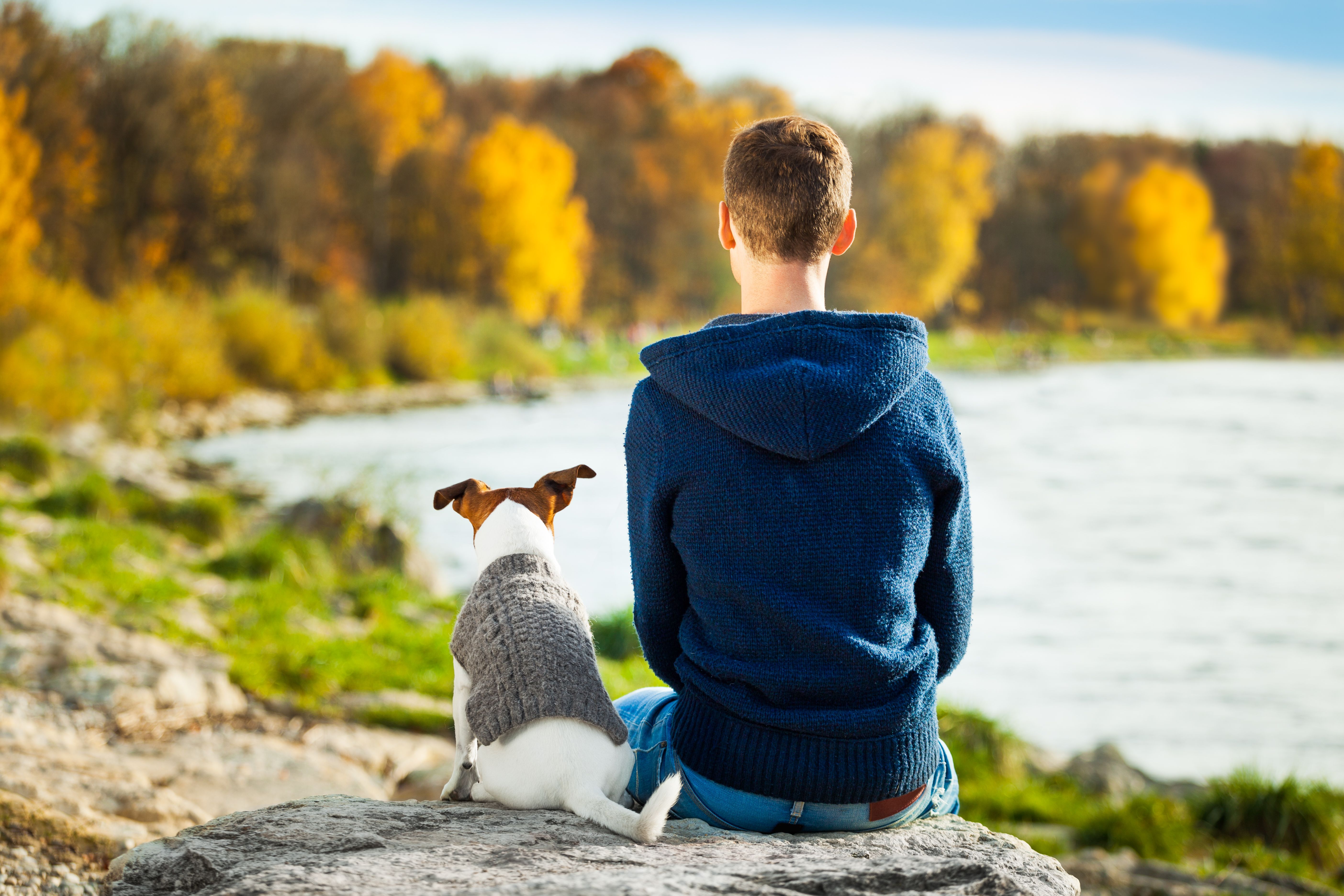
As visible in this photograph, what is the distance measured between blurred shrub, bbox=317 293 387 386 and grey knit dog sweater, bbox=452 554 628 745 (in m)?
21.3

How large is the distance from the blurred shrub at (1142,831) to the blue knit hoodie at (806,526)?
10.8 ft

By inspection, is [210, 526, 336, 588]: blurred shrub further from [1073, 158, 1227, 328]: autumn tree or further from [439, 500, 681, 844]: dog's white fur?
[1073, 158, 1227, 328]: autumn tree

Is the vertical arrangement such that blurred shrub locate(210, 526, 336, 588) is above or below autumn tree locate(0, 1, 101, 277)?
below

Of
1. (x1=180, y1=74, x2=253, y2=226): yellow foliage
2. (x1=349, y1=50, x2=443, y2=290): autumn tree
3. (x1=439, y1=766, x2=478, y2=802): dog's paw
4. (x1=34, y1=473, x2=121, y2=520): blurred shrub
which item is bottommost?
(x1=34, y1=473, x2=121, y2=520): blurred shrub

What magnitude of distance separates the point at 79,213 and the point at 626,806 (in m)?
23.3

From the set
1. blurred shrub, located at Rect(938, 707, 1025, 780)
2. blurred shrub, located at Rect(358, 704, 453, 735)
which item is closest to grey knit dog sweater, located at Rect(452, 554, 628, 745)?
blurred shrub, located at Rect(358, 704, 453, 735)

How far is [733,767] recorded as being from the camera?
207cm

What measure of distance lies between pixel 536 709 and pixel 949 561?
2.75 feet

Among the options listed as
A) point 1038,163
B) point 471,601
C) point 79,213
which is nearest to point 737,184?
point 471,601

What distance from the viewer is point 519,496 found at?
2.56 m

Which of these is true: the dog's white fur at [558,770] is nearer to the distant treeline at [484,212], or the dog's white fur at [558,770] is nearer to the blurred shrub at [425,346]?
the distant treeline at [484,212]

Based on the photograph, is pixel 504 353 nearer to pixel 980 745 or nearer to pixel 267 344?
pixel 267 344

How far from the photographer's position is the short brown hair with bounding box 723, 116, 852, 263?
79.7 inches

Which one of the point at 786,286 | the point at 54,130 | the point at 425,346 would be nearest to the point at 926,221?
the point at 425,346
